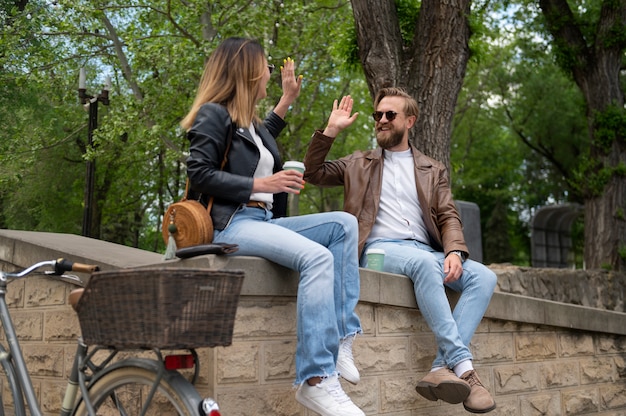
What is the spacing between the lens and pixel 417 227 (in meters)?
5.38

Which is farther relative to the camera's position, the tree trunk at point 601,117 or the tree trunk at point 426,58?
the tree trunk at point 601,117

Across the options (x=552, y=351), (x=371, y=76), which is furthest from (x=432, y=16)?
(x=552, y=351)

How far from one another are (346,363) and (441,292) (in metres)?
0.97

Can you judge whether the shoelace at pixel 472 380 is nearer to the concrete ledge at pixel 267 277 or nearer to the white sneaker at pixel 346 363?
the concrete ledge at pixel 267 277

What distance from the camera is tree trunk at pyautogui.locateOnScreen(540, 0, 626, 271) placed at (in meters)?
11.5

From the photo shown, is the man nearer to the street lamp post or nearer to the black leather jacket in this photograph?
the black leather jacket

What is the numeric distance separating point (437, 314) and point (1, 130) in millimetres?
14769

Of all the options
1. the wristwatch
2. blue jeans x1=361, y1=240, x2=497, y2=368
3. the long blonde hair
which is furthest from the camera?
the wristwatch

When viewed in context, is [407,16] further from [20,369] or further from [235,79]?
[20,369]

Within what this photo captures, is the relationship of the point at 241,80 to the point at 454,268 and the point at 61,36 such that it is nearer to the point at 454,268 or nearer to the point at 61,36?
the point at 454,268

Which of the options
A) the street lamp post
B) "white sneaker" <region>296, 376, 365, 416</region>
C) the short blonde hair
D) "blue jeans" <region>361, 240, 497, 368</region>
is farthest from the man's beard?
the street lamp post

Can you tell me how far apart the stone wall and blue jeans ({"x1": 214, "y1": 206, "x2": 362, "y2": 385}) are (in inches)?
5.9

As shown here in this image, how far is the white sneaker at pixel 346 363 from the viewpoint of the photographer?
4.16m

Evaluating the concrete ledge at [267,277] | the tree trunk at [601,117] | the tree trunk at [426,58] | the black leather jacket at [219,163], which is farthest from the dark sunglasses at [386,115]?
the tree trunk at [601,117]
